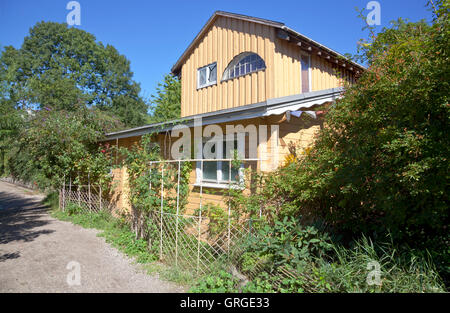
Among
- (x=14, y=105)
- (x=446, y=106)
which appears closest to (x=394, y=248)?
(x=446, y=106)

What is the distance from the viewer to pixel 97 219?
387 inches

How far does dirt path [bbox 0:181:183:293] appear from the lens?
4812mm

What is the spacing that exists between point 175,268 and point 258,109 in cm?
342

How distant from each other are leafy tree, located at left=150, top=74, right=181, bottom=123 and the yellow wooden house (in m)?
10.2

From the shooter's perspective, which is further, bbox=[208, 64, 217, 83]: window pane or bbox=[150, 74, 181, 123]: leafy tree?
bbox=[150, 74, 181, 123]: leafy tree

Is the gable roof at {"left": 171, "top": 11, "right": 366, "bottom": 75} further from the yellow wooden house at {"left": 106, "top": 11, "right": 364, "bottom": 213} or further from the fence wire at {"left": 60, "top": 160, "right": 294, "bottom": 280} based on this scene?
the fence wire at {"left": 60, "top": 160, "right": 294, "bottom": 280}

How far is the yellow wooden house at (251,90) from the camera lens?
5891mm

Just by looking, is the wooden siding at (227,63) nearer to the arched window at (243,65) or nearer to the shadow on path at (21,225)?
the arched window at (243,65)

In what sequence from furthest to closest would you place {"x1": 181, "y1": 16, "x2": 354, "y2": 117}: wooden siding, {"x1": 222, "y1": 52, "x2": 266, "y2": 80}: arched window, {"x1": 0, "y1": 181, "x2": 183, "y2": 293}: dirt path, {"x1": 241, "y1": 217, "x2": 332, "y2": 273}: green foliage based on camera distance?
1. {"x1": 222, "y1": 52, "x2": 266, "y2": 80}: arched window
2. {"x1": 181, "y1": 16, "x2": 354, "y2": 117}: wooden siding
3. {"x1": 0, "y1": 181, "x2": 183, "y2": 293}: dirt path
4. {"x1": 241, "y1": 217, "x2": 332, "y2": 273}: green foliage

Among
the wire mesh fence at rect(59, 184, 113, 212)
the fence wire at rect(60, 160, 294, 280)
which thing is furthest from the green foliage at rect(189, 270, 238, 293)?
the wire mesh fence at rect(59, 184, 113, 212)

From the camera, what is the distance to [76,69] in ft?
103

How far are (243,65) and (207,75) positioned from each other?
176 centimetres

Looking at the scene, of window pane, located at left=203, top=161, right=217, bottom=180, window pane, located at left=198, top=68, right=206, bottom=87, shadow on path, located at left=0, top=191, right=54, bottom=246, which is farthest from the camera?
window pane, located at left=198, top=68, right=206, bottom=87
